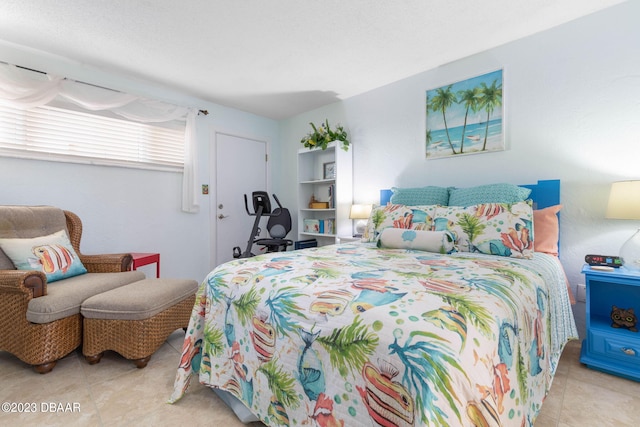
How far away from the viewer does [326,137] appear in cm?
361

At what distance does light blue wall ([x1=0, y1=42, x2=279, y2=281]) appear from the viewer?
8.40 feet

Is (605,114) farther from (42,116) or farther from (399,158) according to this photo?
(42,116)

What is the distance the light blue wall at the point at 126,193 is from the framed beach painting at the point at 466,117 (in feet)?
8.37

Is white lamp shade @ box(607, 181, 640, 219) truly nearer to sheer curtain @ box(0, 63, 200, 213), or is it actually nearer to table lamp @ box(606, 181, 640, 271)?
table lamp @ box(606, 181, 640, 271)

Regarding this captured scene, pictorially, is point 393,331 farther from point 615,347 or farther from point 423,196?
point 423,196

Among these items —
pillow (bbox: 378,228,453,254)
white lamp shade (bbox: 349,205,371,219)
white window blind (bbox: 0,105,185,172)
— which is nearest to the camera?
pillow (bbox: 378,228,453,254)

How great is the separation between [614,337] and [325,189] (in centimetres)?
303

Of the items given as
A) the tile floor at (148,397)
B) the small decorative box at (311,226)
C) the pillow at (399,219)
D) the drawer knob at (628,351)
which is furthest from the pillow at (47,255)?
the drawer knob at (628,351)

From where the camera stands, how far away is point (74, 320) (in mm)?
1854

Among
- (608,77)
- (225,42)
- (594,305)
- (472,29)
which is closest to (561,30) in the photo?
(608,77)

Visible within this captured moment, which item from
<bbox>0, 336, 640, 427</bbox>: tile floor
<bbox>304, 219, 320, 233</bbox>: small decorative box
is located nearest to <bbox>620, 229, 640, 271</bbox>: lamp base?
<bbox>0, 336, 640, 427</bbox>: tile floor

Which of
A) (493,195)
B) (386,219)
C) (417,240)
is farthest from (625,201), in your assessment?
(386,219)

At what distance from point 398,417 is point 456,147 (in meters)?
2.56

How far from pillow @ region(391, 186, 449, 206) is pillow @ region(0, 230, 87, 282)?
2678mm
